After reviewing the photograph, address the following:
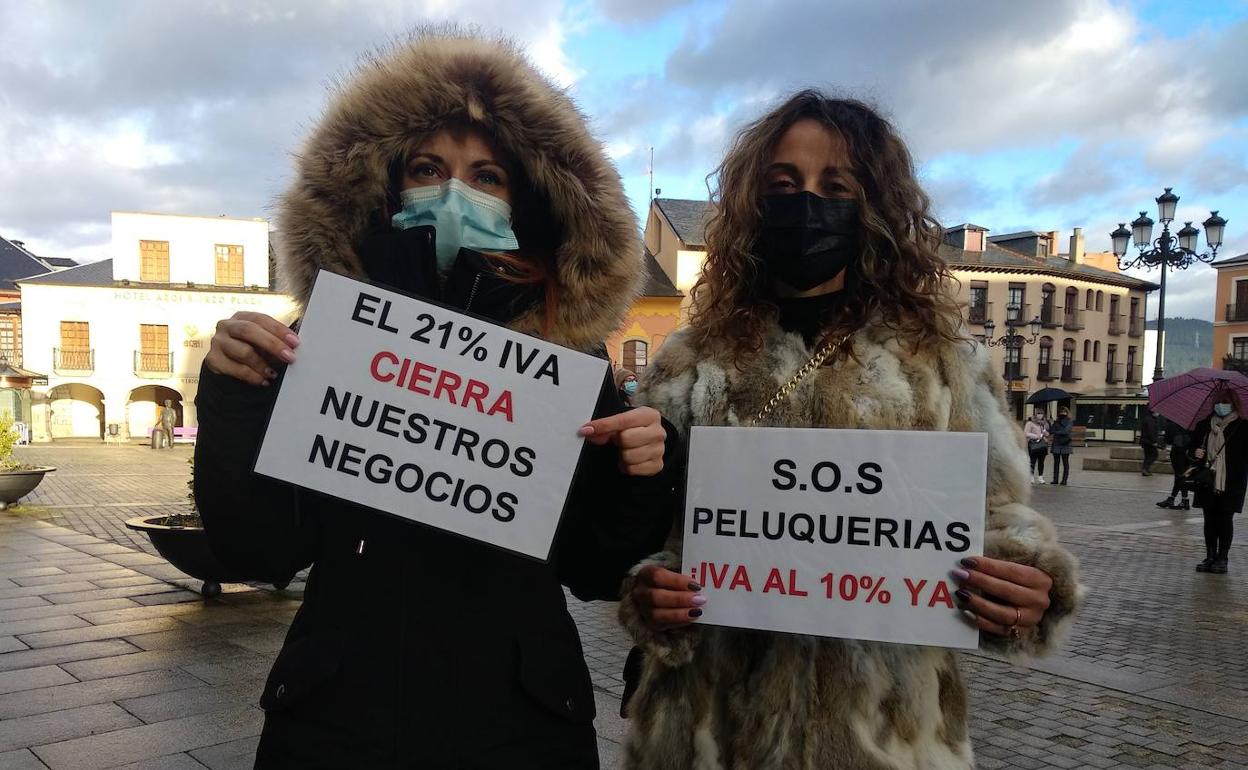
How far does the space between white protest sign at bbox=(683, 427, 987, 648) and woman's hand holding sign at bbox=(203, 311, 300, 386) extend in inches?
34.4

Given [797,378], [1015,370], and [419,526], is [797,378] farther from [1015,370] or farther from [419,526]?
[1015,370]

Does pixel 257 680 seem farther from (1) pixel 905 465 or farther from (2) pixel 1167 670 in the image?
(2) pixel 1167 670

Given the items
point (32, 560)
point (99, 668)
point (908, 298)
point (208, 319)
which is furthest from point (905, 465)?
point (208, 319)

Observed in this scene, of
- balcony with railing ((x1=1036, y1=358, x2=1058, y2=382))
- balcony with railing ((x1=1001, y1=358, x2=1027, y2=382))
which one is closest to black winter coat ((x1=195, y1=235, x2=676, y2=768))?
balcony with railing ((x1=1001, y1=358, x2=1027, y2=382))

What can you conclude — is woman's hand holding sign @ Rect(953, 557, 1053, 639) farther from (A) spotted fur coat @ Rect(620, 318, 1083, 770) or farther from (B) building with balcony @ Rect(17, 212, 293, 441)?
(B) building with balcony @ Rect(17, 212, 293, 441)

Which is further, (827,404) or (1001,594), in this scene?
(827,404)

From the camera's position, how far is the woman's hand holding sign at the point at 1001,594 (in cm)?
170

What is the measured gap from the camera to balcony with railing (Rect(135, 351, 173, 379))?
3722 cm

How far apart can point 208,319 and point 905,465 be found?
41.6 m

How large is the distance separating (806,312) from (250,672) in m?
4.30

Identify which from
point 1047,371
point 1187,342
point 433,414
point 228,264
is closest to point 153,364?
point 228,264

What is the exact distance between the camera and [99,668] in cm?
495

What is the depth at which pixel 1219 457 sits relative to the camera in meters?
9.21

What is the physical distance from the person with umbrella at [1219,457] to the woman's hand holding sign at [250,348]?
34.4 feet
